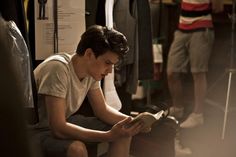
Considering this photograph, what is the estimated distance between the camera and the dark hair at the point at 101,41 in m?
2.03

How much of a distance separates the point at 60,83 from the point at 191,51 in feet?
6.28

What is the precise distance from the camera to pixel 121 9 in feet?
8.47

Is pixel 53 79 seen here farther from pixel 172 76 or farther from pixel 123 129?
pixel 172 76

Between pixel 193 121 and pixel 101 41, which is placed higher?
pixel 101 41

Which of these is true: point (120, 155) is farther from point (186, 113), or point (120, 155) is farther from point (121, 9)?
point (186, 113)

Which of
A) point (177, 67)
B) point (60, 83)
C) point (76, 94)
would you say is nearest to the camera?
point (60, 83)

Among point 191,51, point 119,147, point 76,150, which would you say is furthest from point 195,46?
point 76,150

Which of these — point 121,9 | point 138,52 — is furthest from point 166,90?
Answer: point 121,9

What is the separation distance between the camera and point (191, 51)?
367 cm

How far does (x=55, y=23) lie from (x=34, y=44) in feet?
0.50

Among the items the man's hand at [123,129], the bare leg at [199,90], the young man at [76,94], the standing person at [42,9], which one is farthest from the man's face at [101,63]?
the bare leg at [199,90]

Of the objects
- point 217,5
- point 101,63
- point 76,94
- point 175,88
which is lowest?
point 175,88

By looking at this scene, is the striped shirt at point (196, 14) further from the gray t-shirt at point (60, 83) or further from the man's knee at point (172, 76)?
the gray t-shirt at point (60, 83)

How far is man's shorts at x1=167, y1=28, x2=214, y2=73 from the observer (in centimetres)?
361
